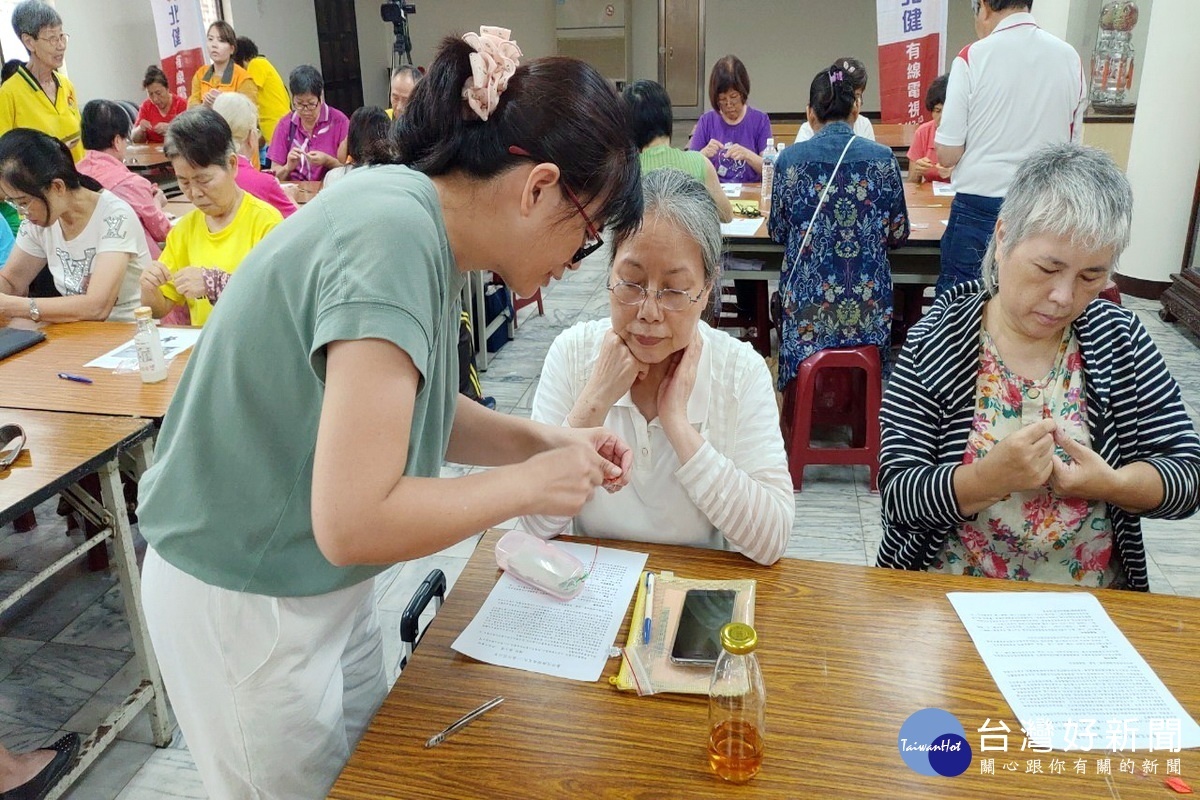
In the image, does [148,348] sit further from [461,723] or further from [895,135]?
[895,135]

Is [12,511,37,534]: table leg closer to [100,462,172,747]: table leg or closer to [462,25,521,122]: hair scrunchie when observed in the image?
[100,462,172,747]: table leg

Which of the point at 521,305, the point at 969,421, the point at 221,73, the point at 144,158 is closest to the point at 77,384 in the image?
the point at 969,421

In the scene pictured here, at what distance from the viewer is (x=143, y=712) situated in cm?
215

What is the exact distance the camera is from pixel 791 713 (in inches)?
41.8

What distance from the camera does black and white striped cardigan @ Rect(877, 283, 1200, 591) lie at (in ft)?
4.81

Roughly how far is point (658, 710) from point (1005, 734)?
425 mm

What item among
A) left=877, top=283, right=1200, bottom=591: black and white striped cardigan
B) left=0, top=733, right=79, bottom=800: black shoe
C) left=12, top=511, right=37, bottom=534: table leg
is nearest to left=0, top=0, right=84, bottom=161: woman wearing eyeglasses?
left=12, top=511, right=37, bottom=534: table leg

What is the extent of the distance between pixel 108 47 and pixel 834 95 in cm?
678

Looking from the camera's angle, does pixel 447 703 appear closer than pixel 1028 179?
Yes

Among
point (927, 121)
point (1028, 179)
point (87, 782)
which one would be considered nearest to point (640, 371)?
point (1028, 179)

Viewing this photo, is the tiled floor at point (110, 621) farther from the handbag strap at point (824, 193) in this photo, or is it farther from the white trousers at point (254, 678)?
the white trousers at point (254, 678)

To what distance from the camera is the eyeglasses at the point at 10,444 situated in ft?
5.76

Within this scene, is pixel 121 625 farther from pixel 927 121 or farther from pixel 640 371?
pixel 927 121

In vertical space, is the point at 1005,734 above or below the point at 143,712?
above
